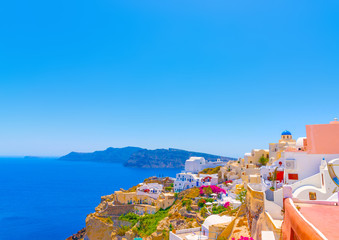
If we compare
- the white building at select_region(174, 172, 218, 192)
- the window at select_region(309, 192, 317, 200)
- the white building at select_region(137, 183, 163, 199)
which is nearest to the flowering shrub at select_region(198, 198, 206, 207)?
the white building at select_region(174, 172, 218, 192)

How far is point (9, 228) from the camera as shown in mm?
65062

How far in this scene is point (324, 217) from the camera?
33.7 ft

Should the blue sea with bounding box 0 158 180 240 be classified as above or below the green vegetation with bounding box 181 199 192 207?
below

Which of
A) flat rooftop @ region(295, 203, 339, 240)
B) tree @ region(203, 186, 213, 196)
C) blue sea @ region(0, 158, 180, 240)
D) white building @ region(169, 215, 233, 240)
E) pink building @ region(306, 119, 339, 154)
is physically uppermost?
pink building @ region(306, 119, 339, 154)

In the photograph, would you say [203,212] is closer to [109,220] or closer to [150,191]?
[150,191]

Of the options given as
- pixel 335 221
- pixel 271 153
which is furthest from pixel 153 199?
pixel 335 221

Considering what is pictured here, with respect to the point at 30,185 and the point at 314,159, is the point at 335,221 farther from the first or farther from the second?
the point at 30,185

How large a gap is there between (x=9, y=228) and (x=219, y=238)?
2486 inches

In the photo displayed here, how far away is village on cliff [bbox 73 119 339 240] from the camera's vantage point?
41.2ft

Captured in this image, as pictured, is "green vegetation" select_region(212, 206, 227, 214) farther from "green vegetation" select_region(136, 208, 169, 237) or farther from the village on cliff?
"green vegetation" select_region(136, 208, 169, 237)

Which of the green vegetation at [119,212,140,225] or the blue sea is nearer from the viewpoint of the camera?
the green vegetation at [119,212,140,225]

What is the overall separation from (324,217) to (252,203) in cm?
1205

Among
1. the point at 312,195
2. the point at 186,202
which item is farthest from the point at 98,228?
the point at 312,195

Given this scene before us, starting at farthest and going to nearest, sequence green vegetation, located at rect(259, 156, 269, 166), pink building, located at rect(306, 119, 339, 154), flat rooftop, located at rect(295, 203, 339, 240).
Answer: green vegetation, located at rect(259, 156, 269, 166) < pink building, located at rect(306, 119, 339, 154) < flat rooftop, located at rect(295, 203, 339, 240)
